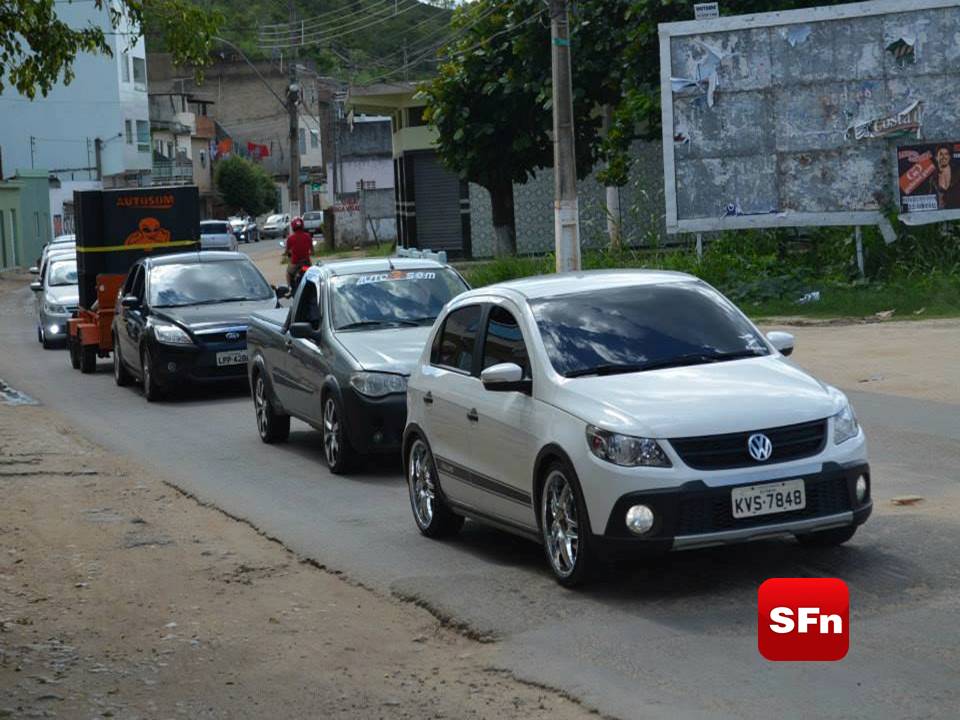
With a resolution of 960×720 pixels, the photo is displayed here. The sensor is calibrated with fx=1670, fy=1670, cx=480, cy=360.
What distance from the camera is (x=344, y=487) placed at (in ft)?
43.5

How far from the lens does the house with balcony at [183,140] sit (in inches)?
3809

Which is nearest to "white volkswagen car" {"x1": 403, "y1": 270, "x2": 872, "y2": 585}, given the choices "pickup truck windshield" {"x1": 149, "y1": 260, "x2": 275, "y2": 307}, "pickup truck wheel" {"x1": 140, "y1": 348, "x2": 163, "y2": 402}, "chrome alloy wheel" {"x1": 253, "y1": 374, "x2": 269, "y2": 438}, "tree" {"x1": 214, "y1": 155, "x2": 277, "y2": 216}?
"chrome alloy wheel" {"x1": 253, "y1": 374, "x2": 269, "y2": 438}

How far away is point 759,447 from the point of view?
8305 millimetres

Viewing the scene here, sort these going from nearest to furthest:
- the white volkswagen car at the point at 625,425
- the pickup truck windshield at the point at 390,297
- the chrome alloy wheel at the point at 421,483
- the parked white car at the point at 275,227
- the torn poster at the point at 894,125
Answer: the white volkswagen car at the point at 625,425
the chrome alloy wheel at the point at 421,483
the pickup truck windshield at the point at 390,297
the torn poster at the point at 894,125
the parked white car at the point at 275,227

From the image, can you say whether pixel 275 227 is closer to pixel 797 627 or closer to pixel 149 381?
pixel 149 381

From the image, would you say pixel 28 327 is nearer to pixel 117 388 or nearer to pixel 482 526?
pixel 117 388

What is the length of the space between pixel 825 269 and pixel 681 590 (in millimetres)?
19230

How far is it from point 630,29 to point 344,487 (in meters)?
20.2

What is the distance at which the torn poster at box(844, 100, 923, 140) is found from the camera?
2564 centimetres

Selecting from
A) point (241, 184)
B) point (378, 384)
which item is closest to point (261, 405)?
point (378, 384)

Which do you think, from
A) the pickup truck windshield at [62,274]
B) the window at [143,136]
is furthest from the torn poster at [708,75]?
the window at [143,136]

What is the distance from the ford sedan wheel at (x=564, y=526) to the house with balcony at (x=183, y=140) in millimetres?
87404

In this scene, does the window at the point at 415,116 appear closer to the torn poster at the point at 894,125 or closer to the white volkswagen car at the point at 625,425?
the torn poster at the point at 894,125

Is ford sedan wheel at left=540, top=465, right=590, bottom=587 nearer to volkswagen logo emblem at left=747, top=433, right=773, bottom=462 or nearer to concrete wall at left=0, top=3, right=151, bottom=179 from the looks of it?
volkswagen logo emblem at left=747, top=433, right=773, bottom=462
